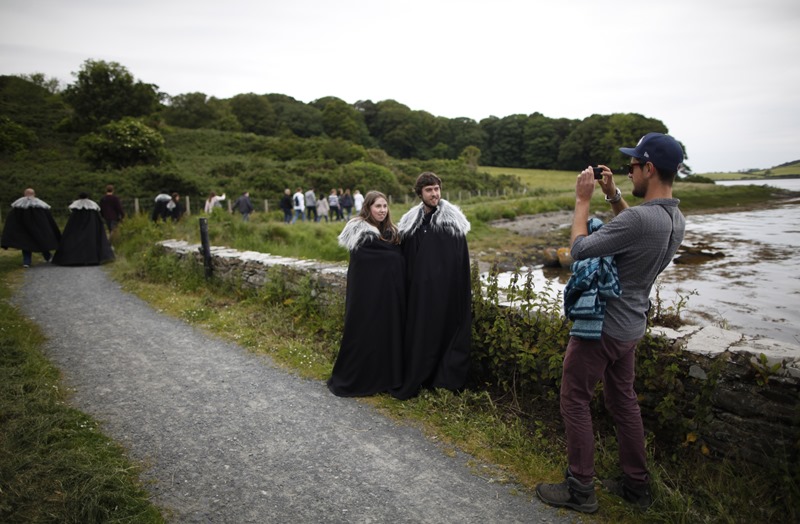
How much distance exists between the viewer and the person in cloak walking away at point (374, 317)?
475 centimetres

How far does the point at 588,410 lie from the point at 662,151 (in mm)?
1579

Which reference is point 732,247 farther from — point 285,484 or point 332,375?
point 285,484

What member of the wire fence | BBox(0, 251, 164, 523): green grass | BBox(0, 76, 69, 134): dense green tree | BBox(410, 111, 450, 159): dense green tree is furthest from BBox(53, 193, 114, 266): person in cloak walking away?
BBox(410, 111, 450, 159): dense green tree

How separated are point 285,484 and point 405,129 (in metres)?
82.6

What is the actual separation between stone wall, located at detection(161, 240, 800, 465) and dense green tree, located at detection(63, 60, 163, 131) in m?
44.1

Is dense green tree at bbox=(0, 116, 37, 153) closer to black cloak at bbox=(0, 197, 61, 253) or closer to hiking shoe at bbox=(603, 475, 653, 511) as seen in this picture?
black cloak at bbox=(0, 197, 61, 253)

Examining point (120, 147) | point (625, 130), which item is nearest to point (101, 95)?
point (120, 147)

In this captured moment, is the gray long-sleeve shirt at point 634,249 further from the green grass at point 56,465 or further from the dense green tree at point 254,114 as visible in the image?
the dense green tree at point 254,114

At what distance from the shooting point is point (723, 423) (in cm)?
311

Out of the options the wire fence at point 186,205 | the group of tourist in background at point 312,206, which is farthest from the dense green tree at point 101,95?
the group of tourist in background at point 312,206

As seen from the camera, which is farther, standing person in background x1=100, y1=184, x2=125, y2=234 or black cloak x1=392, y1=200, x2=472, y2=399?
standing person in background x1=100, y1=184, x2=125, y2=234

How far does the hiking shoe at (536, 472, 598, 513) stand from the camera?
2.92m

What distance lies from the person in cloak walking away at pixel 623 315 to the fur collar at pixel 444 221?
5.44ft

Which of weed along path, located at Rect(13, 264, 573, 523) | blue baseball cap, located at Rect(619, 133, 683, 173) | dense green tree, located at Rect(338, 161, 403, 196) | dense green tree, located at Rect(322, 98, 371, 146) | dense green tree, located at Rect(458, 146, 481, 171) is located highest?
dense green tree, located at Rect(322, 98, 371, 146)
